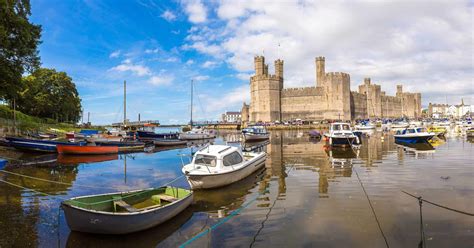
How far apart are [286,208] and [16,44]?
17.4m

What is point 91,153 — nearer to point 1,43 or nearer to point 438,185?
point 1,43

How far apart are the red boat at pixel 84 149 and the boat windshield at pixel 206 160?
43.0 ft

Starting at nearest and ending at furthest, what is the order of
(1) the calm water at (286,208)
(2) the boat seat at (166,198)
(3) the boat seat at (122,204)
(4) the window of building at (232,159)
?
(1) the calm water at (286,208), (3) the boat seat at (122,204), (2) the boat seat at (166,198), (4) the window of building at (232,159)

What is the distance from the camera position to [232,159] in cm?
1155

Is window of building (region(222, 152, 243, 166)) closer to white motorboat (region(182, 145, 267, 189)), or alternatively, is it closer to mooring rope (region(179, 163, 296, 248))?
white motorboat (region(182, 145, 267, 189))

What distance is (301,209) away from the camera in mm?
8109

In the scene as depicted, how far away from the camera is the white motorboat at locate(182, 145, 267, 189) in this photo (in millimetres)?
10133

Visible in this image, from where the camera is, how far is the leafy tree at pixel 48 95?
1667 inches

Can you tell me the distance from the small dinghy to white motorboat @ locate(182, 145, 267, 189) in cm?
198

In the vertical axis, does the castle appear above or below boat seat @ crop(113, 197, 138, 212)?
above

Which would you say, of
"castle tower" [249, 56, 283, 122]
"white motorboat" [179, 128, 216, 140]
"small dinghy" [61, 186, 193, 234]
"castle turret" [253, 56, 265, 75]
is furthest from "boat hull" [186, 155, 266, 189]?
"castle turret" [253, 56, 265, 75]

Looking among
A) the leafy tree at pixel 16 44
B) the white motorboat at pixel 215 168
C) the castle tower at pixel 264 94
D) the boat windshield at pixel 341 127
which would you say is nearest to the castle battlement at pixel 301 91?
the castle tower at pixel 264 94

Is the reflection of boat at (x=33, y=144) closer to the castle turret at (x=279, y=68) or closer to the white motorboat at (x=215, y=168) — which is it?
the white motorboat at (x=215, y=168)

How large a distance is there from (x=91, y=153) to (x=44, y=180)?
9.72m
